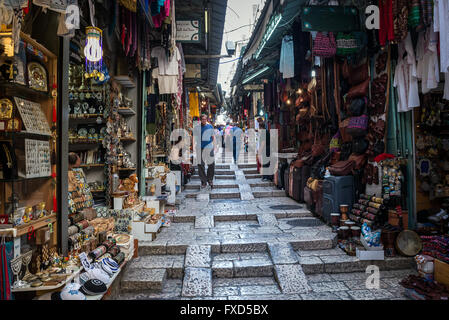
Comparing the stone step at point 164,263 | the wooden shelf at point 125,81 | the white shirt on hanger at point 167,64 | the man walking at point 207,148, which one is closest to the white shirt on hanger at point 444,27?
the stone step at point 164,263

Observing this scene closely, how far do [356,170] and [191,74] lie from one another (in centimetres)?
684

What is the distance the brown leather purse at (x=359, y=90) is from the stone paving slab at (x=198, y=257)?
4011 millimetres

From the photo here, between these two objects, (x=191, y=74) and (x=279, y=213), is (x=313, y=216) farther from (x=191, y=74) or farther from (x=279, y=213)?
(x=191, y=74)

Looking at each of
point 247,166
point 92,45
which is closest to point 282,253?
point 92,45

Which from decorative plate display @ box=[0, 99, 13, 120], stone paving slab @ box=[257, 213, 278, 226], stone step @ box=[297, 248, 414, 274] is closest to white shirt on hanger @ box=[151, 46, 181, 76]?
stone paving slab @ box=[257, 213, 278, 226]

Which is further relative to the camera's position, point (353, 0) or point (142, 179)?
point (142, 179)

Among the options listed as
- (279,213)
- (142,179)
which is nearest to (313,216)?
(279,213)

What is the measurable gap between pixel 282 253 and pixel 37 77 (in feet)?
13.0

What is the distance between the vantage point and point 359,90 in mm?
5879

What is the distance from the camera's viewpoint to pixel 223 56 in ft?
29.4

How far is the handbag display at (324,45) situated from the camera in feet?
18.5

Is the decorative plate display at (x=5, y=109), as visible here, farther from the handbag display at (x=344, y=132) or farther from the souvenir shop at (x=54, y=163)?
the handbag display at (x=344, y=132)

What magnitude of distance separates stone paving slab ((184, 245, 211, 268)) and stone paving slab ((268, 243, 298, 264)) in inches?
38.6

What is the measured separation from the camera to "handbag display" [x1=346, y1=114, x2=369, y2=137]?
5.78 metres
